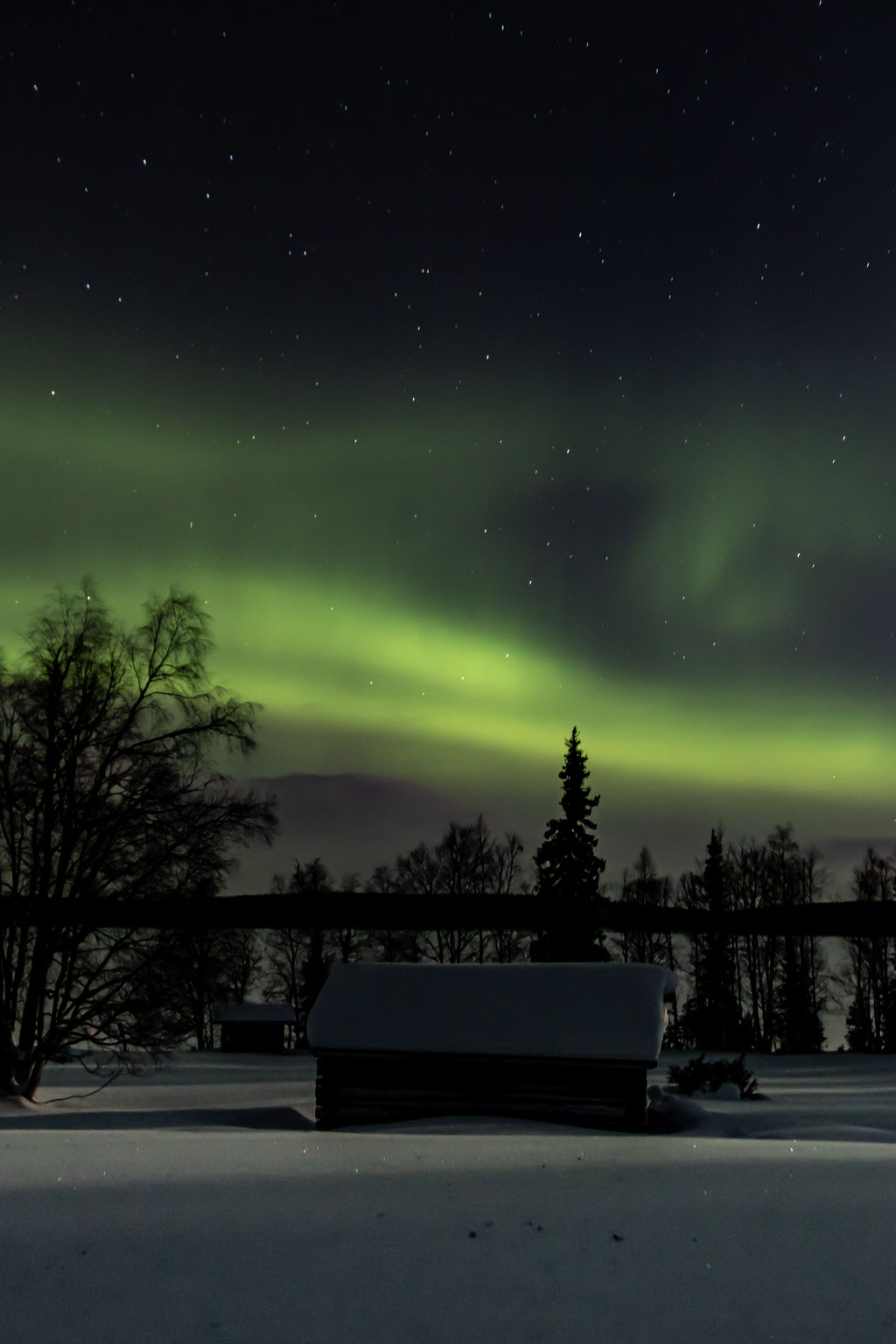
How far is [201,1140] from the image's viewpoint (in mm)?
12898

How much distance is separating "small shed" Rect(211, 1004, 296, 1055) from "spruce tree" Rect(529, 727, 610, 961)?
2112cm

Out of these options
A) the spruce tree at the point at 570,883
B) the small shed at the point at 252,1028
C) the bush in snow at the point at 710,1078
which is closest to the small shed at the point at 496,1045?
the bush in snow at the point at 710,1078

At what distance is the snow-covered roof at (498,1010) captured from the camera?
19234 millimetres

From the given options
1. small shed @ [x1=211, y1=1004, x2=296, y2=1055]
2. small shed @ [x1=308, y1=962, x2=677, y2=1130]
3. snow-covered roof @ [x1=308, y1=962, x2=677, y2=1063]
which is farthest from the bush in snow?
small shed @ [x1=211, y1=1004, x2=296, y2=1055]

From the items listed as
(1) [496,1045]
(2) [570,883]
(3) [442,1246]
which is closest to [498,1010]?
(1) [496,1045]

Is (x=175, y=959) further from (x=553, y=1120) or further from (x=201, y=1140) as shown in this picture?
(x=201, y=1140)

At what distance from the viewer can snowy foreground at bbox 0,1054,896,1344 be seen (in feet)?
20.0

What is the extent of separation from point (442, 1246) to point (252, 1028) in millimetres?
57519

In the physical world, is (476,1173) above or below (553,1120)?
above

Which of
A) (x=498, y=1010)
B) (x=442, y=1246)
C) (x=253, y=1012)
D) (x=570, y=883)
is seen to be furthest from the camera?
(x=253, y=1012)

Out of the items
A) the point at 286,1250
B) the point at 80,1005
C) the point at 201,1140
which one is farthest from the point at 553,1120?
the point at 286,1250

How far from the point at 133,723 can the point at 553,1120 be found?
13.3 m

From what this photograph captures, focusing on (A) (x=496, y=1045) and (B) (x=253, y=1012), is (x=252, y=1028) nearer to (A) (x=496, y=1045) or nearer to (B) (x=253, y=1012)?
(B) (x=253, y=1012)

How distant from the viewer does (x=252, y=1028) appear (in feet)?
201
